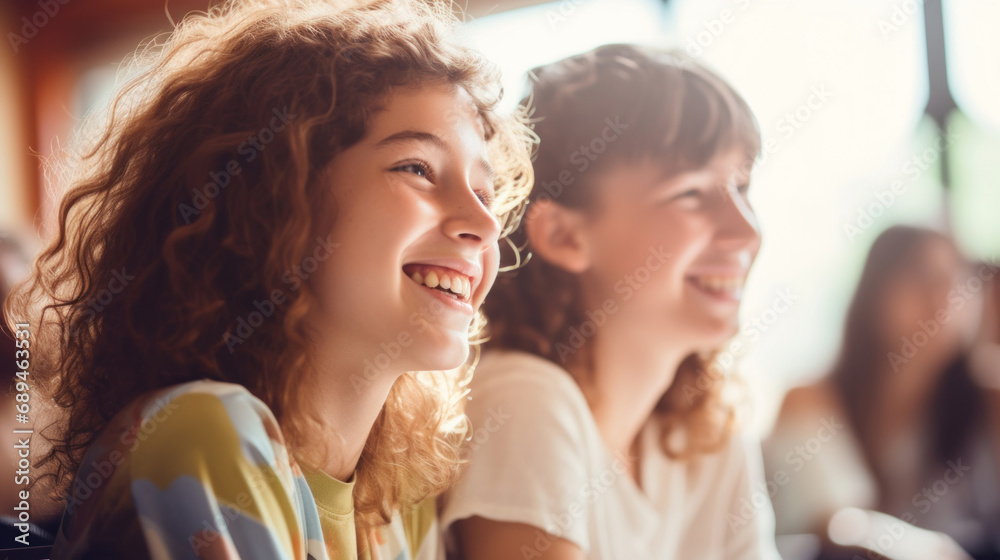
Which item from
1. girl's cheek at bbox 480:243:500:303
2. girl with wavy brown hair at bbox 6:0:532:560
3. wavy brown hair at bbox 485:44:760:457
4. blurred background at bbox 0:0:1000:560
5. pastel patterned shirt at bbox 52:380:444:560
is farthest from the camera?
blurred background at bbox 0:0:1000:560

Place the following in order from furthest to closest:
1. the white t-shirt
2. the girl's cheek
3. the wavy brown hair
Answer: the wavy brown hair
the white t-shirt
the girl's cheek

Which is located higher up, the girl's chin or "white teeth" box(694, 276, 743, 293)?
the girl's chin

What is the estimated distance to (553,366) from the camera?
0.90 meters

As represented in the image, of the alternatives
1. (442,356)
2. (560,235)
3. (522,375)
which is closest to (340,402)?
(442,356)

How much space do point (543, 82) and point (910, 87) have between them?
0.66m

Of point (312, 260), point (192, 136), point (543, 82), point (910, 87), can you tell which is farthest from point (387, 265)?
point (910, 87)

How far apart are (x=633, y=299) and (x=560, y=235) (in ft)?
0.43

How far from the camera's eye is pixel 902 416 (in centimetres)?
124

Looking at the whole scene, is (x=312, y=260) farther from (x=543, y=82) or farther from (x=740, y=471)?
(x=740, y=471)

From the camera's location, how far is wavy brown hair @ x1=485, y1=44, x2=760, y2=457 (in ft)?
3.07

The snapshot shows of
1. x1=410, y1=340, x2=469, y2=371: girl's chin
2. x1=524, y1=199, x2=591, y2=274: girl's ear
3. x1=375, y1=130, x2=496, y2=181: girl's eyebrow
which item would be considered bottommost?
x1=524, y1=199, x2=591, y2=274: girl's ear

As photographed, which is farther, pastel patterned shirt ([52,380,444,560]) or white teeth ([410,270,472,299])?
white teeth ([410,270,472,299])

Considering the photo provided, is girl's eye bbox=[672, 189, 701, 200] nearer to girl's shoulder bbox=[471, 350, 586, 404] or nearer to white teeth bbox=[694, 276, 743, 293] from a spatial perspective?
white teeth bbox=[694, 276, 743, 293]

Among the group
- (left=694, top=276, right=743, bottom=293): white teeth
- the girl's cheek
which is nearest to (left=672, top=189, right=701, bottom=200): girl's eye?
(left=694, top=276, right=743, bottom=293): white teeth
